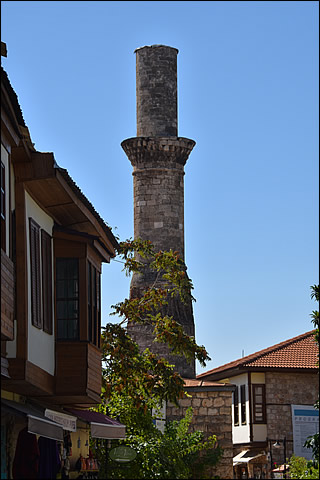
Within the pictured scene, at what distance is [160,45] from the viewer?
152 feet

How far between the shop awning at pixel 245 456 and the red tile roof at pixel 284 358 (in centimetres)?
330

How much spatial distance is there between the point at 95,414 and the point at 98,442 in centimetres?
342

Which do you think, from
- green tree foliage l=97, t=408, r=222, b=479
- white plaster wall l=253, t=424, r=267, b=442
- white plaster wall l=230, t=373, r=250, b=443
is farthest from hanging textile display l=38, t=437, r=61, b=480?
white plaster wall l=230, t=373, r=250, b=443

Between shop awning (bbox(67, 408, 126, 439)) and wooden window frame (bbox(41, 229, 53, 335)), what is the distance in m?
2.93

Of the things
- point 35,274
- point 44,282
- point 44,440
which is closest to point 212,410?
point 44,440

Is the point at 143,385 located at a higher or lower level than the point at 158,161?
lower

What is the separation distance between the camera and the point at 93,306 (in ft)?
67.3

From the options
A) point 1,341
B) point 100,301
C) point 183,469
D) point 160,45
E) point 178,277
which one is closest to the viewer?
point 1,341

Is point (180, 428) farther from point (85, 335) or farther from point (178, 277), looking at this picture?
point (85, 335)

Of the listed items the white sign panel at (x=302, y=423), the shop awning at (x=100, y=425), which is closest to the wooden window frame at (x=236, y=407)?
the white sign panel at (x=302, y=423)

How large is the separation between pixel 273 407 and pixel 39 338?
26.8 m

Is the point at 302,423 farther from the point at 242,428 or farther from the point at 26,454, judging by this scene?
the point at 26,454

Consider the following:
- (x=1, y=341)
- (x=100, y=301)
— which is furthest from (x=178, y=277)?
(x=1, y=341)

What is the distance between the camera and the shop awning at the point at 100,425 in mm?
20719
